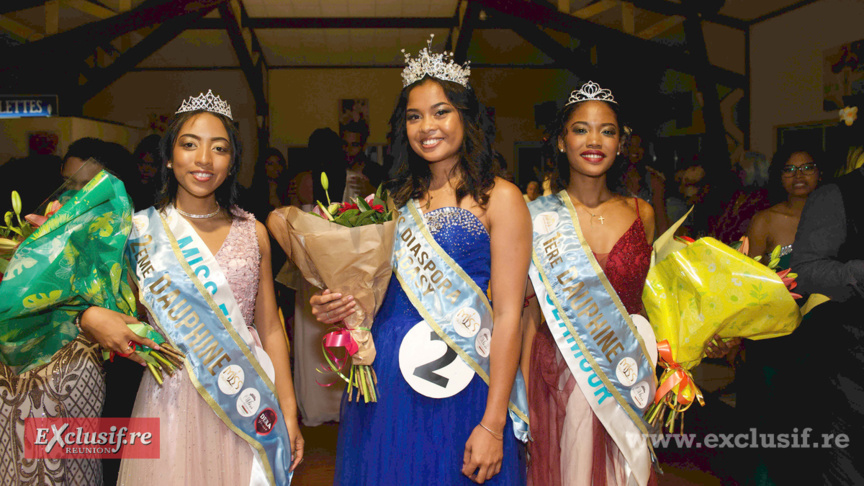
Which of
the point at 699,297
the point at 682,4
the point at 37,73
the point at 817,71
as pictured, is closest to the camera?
the point at 699,297

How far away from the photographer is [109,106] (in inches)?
337

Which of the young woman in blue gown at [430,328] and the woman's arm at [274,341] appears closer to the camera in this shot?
the young woman in blue gown at [430,328]

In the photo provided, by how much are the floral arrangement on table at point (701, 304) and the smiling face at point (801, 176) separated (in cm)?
141

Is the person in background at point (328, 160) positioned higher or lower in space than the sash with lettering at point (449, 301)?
higher

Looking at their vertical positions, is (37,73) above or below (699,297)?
above

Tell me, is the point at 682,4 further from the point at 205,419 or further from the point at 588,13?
the point at 205,419

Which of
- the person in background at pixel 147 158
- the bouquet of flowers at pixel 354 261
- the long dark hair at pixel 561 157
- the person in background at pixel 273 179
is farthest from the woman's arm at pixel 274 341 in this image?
the person in background at pixel 273 179

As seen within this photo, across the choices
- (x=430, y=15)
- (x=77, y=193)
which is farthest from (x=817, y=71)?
(x=77, y=193)

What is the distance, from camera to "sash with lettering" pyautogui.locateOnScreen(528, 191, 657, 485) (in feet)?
5.24

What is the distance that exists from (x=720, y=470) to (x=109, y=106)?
8643 mm

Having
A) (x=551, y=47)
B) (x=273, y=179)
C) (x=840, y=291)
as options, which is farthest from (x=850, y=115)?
(x=551, y=47)

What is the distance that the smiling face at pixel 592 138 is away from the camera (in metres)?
1.63

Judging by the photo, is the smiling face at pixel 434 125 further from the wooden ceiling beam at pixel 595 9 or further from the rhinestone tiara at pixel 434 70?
the wooden ceiling beam at pixel 595 9

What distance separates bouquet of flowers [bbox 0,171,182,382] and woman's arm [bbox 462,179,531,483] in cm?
71
